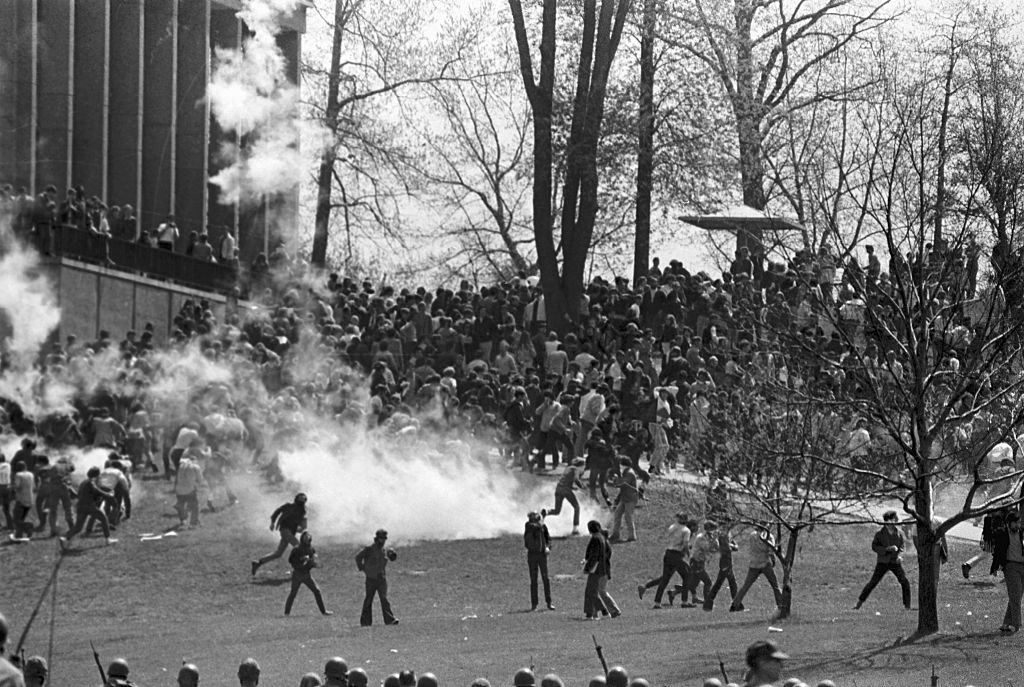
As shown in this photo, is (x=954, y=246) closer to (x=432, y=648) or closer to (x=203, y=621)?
(x=432, y=648)

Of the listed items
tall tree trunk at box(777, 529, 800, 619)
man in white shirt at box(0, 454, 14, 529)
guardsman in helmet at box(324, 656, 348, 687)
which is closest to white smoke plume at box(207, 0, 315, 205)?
man in white shirt at box(0, 454, 14, 529)

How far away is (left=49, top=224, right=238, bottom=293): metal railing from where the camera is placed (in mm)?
37219

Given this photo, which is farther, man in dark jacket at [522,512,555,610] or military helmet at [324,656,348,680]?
man in dark jacket at [522,512,555,610]

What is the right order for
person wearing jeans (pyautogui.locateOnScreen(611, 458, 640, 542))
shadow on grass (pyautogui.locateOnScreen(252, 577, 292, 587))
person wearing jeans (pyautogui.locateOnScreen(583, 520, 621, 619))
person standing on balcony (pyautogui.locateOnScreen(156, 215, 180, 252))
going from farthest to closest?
person standing on balcony (pyautogui.locateOnScreen(156, 215, 180, 252)) → person wearing jeans (pyautogui.locateOnScreen(611, 458, 640, 542)) → shadow on grass (pyautogui.locateOnScreen(252, 577, 292, 587)) → person wearing jeans (pyautogui.locateOnScreen(583, 520, 621, 619))

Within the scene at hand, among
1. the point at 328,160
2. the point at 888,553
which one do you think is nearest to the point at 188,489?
the point at 888,553

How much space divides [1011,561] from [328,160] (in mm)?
33470

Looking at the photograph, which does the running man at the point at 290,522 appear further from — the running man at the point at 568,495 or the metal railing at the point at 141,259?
the metal railing at the point at 141,259

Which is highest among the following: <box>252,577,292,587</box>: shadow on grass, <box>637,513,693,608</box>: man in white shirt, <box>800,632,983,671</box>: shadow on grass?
<box>637,513,693,608</box>: man in white shirt

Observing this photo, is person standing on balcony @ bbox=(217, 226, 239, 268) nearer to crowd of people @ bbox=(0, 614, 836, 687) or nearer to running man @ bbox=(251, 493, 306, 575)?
running man @ bbox=(251, 493, 306, 575)

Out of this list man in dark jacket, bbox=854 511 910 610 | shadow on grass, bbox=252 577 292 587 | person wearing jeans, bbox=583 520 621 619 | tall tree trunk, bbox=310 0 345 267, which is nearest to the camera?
man in dark jacket, bbox=854 511 910 610

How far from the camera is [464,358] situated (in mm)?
34469

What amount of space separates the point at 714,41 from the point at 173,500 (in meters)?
19.7

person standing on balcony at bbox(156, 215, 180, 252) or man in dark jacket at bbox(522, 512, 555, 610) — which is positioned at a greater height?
person standing on balcony at bbox(156, 215, 180, 252)

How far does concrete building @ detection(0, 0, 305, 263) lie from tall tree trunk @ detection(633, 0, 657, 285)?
28.8ft
